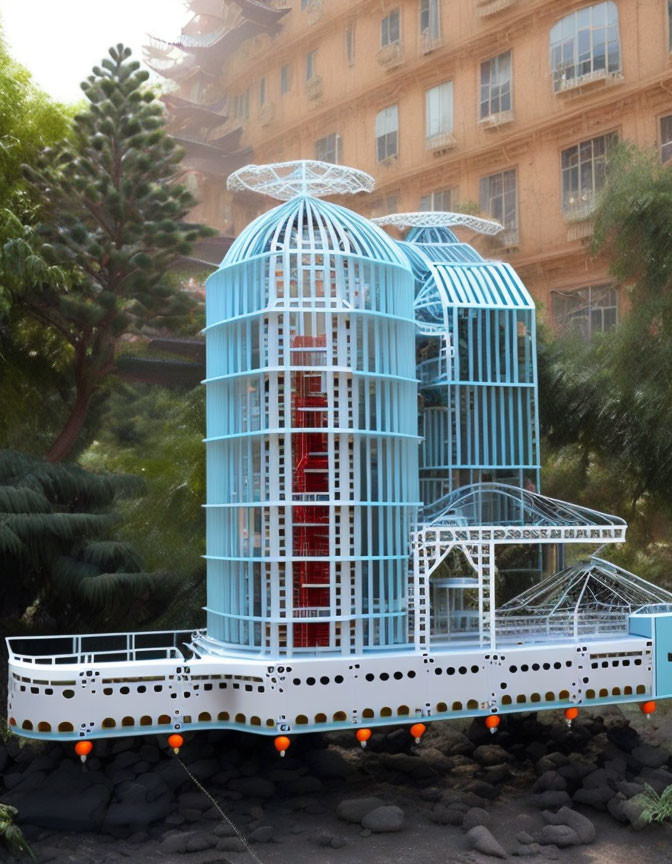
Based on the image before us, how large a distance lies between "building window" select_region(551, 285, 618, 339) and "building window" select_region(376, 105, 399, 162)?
6.91 metres

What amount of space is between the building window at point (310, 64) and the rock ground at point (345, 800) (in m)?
22.4

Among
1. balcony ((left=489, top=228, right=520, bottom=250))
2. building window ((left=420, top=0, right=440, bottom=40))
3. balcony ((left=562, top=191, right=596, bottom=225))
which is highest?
building window ((left=420, top=0, right=440, bottom=40))

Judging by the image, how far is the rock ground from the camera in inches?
492

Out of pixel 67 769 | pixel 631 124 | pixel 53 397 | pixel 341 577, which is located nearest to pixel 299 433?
pixel 341 577

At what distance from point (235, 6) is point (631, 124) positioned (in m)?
16.0

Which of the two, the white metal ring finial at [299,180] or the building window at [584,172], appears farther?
the building window at [584,172]

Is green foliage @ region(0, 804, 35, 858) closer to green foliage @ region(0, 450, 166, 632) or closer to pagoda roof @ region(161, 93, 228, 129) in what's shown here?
green foliage @ region(0, 450, 166, 632)

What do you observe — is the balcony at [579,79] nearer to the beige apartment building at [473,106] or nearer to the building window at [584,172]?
the beige apartment building at [473,106]

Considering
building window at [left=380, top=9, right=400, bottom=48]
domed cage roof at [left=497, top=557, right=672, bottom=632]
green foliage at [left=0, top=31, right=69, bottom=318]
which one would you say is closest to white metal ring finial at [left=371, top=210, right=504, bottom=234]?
domed cage roof at [left=497, top=557, right=672, bottom=632]

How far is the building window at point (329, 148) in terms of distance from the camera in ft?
102

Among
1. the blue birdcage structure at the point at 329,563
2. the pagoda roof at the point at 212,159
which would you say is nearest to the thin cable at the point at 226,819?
the blue birdcage structure at the point at 329,563

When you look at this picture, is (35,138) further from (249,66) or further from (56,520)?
(249,66)

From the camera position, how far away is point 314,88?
3178 cm

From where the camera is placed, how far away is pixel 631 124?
2402cm
